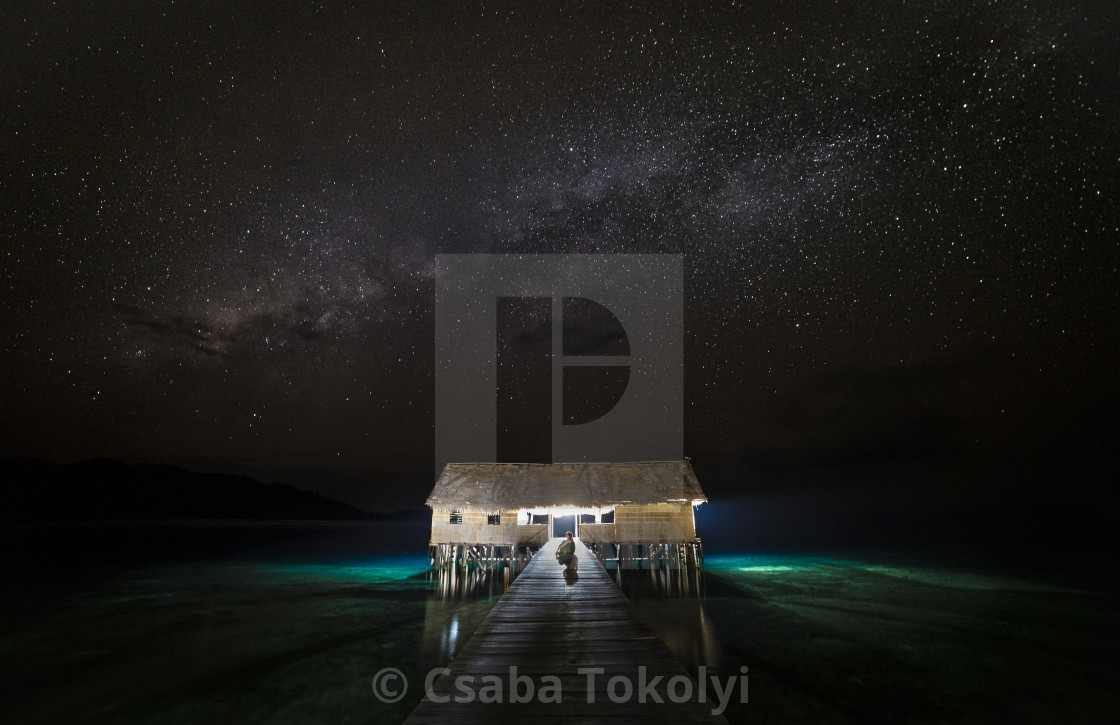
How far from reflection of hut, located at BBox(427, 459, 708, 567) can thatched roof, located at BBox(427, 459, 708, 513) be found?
46mm

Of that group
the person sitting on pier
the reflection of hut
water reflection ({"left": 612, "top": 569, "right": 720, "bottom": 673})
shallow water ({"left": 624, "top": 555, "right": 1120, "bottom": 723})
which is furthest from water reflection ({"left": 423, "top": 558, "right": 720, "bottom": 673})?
the reflection of hut

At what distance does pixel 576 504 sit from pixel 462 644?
992 centimetres

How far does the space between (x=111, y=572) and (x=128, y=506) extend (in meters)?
136

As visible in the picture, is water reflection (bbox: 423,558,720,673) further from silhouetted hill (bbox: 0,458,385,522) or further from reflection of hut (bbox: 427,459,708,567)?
silhouetted hill (bbox: 0,458,385,522)

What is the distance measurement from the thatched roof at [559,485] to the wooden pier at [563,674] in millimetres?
15059

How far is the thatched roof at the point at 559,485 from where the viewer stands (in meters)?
24.9

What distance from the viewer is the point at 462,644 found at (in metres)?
15.9

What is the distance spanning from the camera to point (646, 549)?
91.6ft


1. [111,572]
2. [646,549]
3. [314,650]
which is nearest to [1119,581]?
[646,549]

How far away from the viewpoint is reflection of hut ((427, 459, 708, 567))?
25.1m

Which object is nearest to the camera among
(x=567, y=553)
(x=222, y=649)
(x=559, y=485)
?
(x=567, y=553)

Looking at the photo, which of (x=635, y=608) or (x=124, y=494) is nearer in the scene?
(x=635, y=608)

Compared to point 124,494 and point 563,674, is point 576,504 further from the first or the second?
point 124,494

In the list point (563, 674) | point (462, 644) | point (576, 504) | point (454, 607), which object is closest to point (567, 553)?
point (462, 644)
